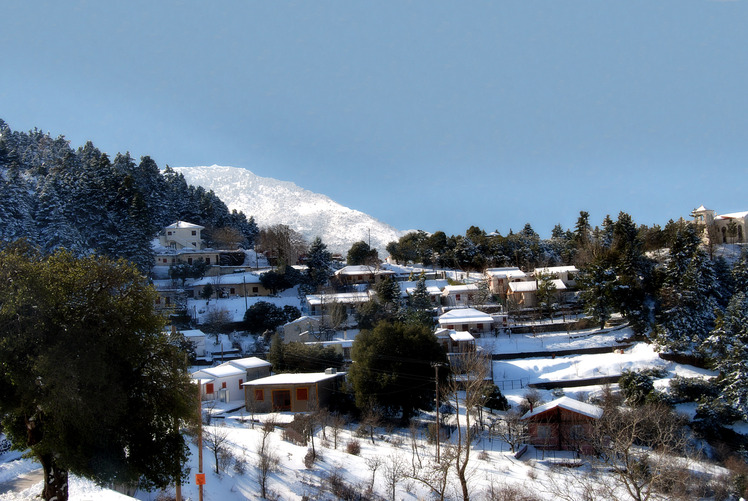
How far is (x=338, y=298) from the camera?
42531 mm

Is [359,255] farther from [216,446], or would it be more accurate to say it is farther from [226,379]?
[216,446]

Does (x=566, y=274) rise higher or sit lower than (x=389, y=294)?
higher

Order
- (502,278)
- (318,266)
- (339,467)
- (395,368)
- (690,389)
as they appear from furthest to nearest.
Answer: (318,266) → (502,278) → (395,368) → (690,389) → (339,467)

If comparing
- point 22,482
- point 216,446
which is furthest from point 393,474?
point 22,482

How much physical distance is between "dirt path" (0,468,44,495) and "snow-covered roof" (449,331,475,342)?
2397 centimetres

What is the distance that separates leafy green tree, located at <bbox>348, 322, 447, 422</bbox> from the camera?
26.1m

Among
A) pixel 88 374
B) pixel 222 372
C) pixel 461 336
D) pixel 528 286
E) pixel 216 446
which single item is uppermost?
pixel 88 374

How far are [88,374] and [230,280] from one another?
38.2 m

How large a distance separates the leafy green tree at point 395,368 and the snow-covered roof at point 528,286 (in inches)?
630

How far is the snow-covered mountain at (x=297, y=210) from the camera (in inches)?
4973

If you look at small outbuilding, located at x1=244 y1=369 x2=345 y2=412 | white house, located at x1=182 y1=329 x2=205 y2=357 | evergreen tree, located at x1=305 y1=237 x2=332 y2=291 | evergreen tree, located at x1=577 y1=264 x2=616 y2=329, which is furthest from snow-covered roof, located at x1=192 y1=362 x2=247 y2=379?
evergreen tree, located at x1=577 y1=264 x2=616 y2=329

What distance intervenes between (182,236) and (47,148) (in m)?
22.9

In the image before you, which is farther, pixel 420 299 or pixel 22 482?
pixel 420 299

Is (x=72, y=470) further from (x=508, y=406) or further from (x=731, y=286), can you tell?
(x=731, y=286)
